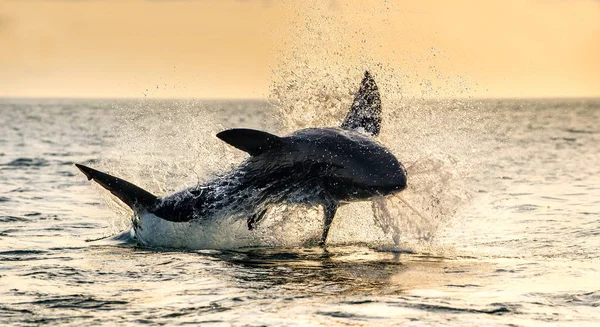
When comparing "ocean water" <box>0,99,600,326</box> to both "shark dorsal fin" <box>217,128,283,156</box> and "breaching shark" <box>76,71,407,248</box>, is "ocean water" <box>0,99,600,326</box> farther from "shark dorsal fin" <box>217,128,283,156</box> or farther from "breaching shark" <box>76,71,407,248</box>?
"shark dorsal fin" <box>217,128,283,156</box>

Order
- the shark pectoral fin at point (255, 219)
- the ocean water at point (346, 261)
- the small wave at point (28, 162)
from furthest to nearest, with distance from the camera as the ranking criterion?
the small wave at point (28, 162) → the shark pectoral fin at point (255, 219) → the ocean water at point (346, 261)

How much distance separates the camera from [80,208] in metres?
20.1

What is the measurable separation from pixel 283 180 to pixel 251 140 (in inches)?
38.5

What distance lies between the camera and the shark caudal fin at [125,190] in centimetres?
1366

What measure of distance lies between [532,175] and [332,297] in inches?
812

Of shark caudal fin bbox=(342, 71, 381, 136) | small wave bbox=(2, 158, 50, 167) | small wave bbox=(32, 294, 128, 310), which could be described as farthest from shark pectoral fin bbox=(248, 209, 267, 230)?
small wave bbox=(2, 158, 50, 167)

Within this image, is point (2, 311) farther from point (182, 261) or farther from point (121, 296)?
point (182, 261)

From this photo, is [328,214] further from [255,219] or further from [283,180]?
[255,219]

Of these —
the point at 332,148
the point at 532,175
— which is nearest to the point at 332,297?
the point at 332,148

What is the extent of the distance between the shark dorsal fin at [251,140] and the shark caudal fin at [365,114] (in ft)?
6.21

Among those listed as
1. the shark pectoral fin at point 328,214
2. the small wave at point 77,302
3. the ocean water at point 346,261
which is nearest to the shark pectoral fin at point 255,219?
the ocean water at point 346,261

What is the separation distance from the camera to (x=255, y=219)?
13.4 m

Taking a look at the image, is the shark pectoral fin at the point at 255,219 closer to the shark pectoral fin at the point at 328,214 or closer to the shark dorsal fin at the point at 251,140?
the shark pectoral fin at the point at 328,214

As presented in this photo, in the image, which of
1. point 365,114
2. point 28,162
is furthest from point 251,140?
point 28,162
